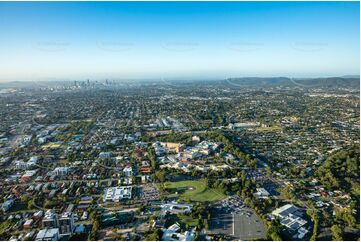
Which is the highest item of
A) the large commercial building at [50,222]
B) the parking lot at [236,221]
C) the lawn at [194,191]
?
the large commercial building at [50,222]

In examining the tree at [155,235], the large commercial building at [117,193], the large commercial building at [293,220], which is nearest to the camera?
the tree at [155,235]

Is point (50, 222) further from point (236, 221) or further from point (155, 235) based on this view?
point (236, 221)

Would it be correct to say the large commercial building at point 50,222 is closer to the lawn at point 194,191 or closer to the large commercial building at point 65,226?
the large commercial building at point 65,226

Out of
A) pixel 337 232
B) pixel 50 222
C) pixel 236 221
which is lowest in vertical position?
pixel 236 221

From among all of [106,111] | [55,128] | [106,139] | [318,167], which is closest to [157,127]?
[106,139]

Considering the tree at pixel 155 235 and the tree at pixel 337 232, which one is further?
the tree at pixel 155 235

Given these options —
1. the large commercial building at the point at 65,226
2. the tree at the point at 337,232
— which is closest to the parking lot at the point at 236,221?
the tree at the point at 337,232

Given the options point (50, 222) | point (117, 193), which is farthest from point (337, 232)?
point (50, 222)
